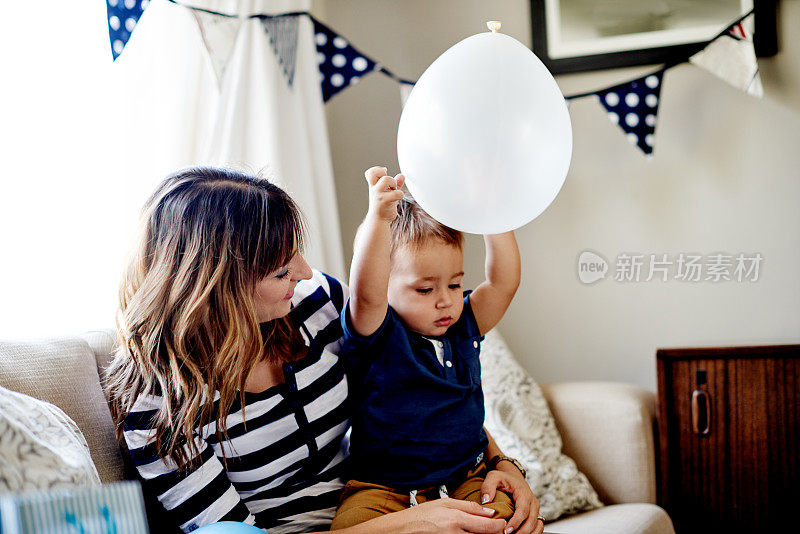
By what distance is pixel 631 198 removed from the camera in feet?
7.47

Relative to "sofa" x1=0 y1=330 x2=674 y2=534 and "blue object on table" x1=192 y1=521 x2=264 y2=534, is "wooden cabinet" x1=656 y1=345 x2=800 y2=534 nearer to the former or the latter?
"sofa" x1=0 y1=330 x2=674 y2=534

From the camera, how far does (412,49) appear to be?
2.38 metres

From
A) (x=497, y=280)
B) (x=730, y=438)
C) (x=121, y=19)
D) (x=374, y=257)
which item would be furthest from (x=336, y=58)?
(x=730, y=438)

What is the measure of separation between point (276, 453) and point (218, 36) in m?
1.07

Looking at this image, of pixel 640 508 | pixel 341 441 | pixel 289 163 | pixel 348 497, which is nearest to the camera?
pixel 348 497

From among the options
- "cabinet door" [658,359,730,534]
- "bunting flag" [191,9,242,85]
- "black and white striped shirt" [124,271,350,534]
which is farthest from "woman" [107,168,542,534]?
"cabinet door" [658,359,730,534]

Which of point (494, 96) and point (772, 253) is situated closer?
point (494, 96)

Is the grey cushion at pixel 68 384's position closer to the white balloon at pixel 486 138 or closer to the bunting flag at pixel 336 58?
the white balloon at pixel 486 138

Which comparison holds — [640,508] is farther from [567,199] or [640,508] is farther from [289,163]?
[289,163]

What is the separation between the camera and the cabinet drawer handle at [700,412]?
178 cm

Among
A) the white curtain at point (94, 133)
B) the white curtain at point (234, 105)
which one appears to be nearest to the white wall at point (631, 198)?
the white curtain at point (234, 105)

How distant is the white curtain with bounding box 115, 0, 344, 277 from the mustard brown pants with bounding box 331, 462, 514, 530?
76 centimetres

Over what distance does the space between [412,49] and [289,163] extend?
647mm

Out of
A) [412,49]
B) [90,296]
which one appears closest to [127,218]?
[90,296]
